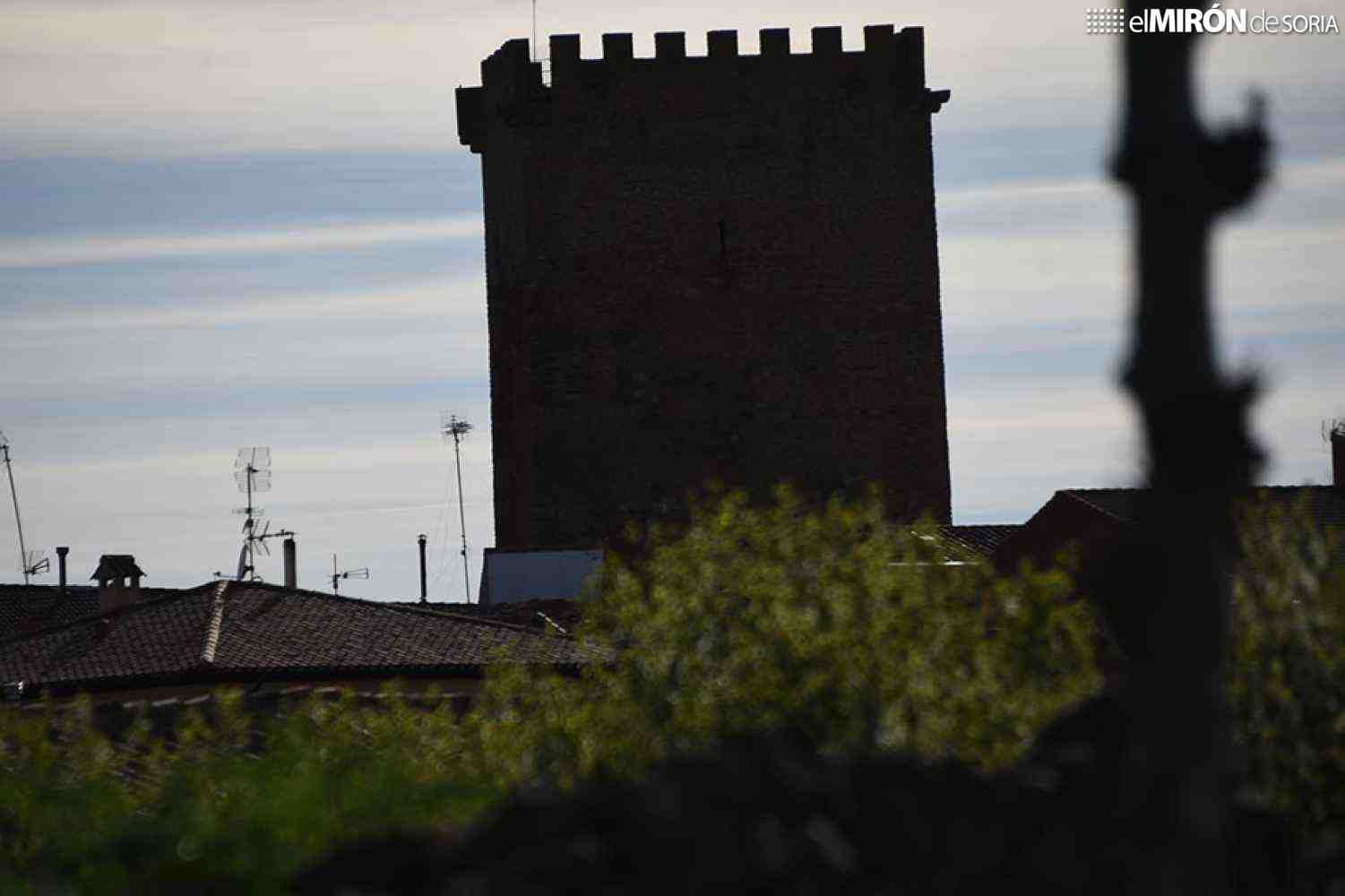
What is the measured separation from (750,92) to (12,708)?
29316 millimetres

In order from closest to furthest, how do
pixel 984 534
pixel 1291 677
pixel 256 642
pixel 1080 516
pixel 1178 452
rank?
pixel 1178 452 < pixel 1291 677 < pixel 256 642 < pixel 1080 516 < pixel 984 534

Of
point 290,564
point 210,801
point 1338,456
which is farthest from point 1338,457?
point 210,801

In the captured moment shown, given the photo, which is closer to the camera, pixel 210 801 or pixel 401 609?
pixel 210 801

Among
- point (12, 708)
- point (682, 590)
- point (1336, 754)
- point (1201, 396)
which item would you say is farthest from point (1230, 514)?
point (12, 708)

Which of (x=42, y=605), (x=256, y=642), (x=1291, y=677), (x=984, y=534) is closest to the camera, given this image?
(x=1291, y=677)

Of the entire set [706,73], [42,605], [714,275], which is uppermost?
[706,73]

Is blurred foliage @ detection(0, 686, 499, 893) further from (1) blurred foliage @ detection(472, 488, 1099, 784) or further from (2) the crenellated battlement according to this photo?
(2) the crenellated battlement

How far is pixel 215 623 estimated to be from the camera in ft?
98.0

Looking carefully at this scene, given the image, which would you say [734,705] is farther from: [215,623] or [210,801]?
[215,623]

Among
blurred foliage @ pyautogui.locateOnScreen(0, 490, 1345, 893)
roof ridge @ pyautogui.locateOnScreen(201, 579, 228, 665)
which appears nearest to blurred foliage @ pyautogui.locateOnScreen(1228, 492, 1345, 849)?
blurred foliage @ pyautogui.locateOnScreen(0, 490, 1345, 893)

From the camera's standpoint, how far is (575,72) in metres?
43.0

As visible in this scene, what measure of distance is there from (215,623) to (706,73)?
1660 cm

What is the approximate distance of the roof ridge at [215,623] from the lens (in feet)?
91.7

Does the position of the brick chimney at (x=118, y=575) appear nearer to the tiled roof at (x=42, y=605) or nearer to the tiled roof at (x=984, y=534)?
→ the tiled roof at (x=42, y=605)
